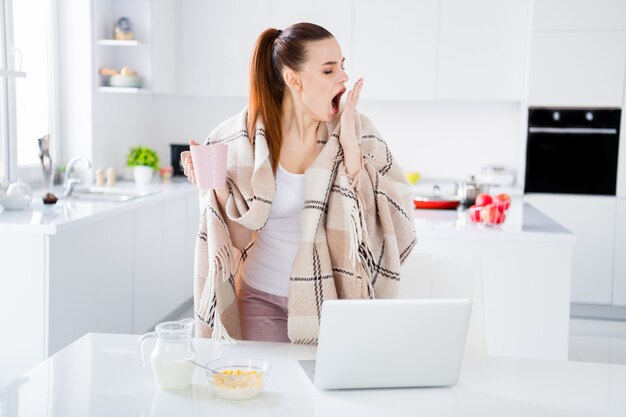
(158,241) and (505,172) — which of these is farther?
(505,172)

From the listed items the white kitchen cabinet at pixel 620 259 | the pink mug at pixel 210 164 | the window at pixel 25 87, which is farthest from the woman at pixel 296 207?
the white kitchen cabinet at pixel 620 259

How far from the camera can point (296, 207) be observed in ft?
6.24

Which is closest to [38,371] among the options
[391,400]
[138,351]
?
[138,351]

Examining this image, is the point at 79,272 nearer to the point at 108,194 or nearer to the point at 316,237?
the point at 108,194

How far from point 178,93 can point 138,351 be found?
13.3 ft

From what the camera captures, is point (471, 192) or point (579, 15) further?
point (579, 15)

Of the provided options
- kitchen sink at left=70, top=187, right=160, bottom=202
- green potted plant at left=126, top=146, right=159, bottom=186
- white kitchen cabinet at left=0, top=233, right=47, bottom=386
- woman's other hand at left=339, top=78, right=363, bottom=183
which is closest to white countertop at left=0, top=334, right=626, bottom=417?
woman's other hand at left=339, top=78, right=363, bottom=183

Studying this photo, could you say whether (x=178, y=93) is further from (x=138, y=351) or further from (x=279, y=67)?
(x=138, y=351)

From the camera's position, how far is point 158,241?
4.07m

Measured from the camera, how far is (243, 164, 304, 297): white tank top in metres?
1.87

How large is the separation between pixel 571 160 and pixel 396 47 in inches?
56.0

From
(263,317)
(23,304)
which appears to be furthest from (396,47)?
(263,317)

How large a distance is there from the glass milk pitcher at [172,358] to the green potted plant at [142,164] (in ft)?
10.9

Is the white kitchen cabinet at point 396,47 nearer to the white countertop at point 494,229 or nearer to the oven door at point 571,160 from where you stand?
the oven door at point 571,160
